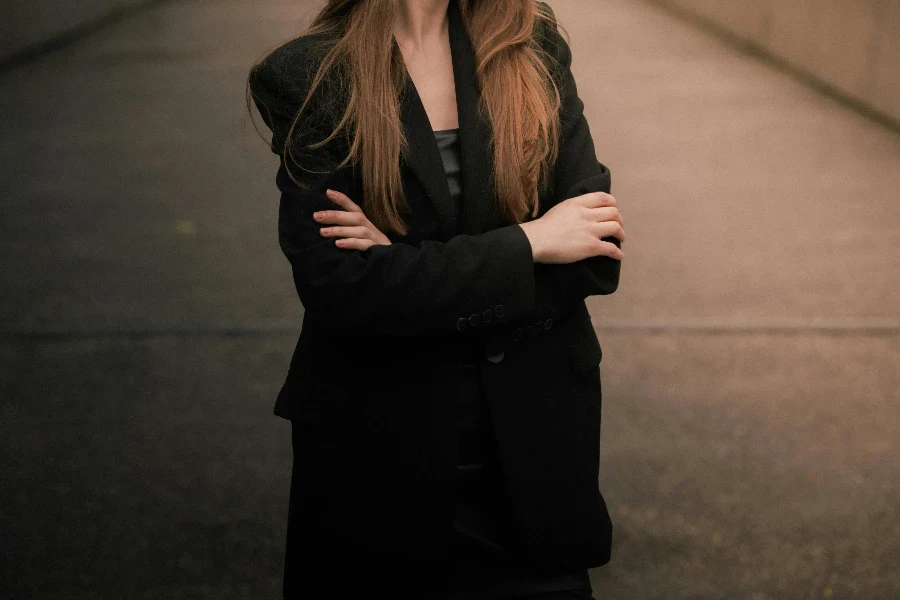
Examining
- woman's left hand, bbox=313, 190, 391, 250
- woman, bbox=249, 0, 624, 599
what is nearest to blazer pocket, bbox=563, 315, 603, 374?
woman, bbox=249, 0, 624, 599

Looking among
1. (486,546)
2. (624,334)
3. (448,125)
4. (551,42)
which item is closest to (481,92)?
(448,125)

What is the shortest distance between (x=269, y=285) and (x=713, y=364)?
2.01 m

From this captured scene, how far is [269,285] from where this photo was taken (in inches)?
195

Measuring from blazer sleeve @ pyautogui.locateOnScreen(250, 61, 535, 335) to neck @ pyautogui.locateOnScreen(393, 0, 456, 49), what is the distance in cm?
23

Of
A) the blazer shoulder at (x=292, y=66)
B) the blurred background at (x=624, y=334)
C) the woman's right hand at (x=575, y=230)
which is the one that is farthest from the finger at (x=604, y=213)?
the blurred background at (x=624, y=334)

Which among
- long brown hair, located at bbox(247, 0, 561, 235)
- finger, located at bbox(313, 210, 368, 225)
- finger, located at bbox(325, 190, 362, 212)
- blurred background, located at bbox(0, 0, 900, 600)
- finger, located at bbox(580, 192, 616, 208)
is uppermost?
long brown hair, located at bbox(247, 0, 561, 235)

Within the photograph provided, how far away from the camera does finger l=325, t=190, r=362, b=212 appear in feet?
5.85

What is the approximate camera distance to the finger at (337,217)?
177 centimetres

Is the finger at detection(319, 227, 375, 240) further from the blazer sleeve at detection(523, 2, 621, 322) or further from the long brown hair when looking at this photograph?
the blazer sleeve at detection(523, 2, 621, 322)

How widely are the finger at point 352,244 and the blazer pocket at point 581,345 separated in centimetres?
39

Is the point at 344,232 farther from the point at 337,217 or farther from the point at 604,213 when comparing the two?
the point at 604,213

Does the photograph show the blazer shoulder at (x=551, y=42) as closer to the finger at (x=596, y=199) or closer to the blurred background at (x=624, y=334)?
the finger at (x=596, y=199)

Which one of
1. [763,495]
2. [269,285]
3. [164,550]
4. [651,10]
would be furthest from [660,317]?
[651,10]

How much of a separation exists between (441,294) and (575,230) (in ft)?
0.86
